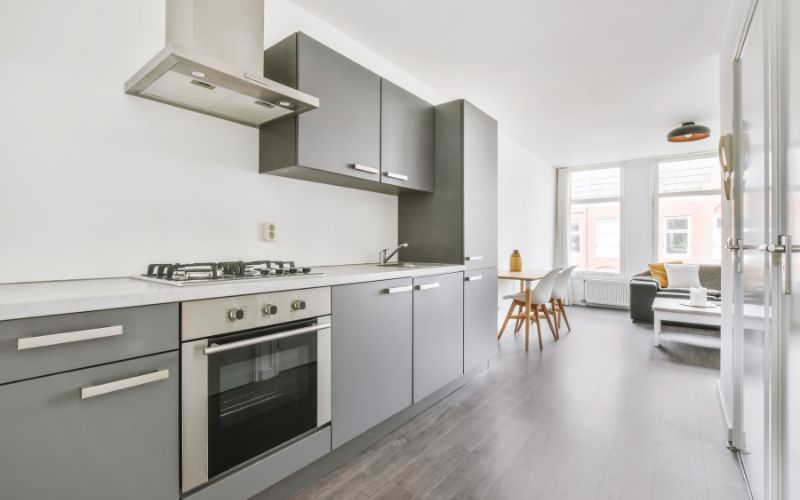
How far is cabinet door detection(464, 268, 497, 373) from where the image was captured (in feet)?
8.99

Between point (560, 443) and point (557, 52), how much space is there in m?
2.70

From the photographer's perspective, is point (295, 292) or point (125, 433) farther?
point (295, 292)

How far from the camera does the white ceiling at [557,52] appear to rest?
7.77 ft

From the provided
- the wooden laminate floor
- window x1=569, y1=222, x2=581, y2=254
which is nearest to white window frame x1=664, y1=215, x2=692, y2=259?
window x1=569, y1=222, x2=581, y2=254

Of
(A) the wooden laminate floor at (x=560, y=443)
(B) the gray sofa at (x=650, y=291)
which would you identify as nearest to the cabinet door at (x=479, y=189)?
(A) the wooden laminate floor at (x=560, y=443)

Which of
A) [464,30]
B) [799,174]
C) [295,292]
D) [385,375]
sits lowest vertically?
[385,375]

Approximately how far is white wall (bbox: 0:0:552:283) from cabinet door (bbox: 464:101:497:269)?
4.32 feet

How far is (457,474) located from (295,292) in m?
1.12

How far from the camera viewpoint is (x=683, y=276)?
534cm

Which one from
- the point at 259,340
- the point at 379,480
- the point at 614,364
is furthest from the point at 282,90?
the point at 614,364

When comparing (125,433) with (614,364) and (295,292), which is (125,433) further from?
(614,364)

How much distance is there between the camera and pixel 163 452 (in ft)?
3.87

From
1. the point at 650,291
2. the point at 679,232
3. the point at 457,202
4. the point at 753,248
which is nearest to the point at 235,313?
the point at 457,202

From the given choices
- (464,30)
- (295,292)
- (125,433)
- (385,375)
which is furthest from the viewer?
(464,30)
